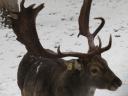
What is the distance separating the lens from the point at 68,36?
37.5ft

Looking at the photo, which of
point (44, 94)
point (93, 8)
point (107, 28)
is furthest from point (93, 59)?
point (93, 8)

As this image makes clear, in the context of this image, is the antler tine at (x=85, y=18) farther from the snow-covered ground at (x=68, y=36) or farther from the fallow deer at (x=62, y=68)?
the snow-covered ground at (x=68, y=36)

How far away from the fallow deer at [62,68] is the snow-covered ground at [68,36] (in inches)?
73.8

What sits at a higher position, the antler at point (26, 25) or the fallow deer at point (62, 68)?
the antler at point (26, 25)

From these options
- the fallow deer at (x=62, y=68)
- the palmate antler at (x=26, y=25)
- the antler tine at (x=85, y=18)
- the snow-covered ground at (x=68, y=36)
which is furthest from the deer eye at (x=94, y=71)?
the snow-covered ground at (x=68, y=36)

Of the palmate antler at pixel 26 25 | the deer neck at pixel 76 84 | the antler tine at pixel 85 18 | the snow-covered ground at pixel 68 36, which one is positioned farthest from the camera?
the snow-covered ground at pixel 68 36

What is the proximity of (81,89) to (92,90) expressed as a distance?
0.16m

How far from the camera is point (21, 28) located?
521 centimetres

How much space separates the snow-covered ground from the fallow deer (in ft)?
6.15

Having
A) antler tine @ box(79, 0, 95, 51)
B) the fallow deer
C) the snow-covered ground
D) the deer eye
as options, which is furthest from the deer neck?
the snow-covered ground

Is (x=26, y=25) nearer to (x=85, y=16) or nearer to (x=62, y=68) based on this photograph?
(x=62, y=68)

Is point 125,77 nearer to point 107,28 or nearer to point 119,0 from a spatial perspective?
point 107,28

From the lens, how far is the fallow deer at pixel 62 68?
5242 mm

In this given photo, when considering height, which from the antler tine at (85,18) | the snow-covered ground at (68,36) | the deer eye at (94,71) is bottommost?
the snow-covered ground at (68,36)
